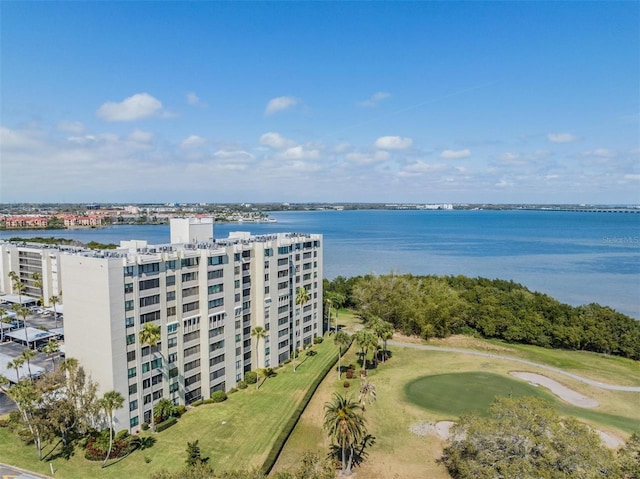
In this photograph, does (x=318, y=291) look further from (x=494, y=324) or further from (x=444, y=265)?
(x=444, y=265)

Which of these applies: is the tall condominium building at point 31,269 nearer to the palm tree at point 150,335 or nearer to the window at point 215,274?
the window at point 215,274

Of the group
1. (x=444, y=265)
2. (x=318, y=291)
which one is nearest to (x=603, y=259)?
(x=444, y=265)

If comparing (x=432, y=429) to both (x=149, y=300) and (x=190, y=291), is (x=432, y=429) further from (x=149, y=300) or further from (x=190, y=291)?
(x=149, y=300)

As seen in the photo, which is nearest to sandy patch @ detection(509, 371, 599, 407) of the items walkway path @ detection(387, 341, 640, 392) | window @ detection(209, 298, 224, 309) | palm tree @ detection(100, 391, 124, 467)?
walkway path @ detection(387, 341, 640, 392)

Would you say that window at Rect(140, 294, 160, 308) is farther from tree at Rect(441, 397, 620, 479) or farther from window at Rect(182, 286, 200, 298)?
tree at Rect(441, 397, 620, 479)

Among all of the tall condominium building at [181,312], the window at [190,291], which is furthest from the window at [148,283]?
the window at [190,291]

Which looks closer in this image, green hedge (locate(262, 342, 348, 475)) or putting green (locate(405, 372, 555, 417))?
green hedge (locate(262, 342, 348, 475))
